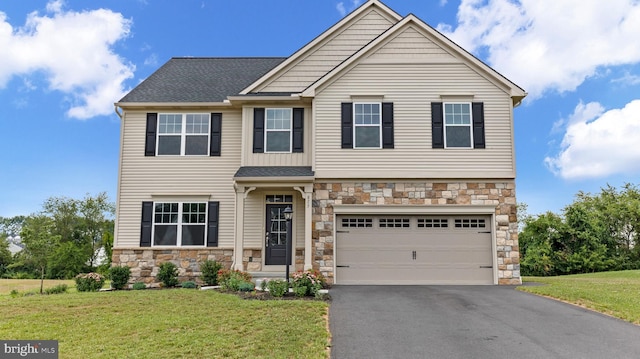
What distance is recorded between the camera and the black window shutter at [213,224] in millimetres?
14188

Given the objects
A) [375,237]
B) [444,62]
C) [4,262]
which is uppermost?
[444,62]

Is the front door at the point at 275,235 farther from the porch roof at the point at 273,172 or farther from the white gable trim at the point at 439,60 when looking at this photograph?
the white gable trim at the point at 439,60

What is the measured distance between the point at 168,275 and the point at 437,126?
918 centimetres

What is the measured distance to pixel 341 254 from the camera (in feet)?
43.1

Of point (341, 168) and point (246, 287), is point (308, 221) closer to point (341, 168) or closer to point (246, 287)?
point (341, 168)

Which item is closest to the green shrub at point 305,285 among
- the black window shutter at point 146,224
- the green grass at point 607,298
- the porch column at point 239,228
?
the porch column at point 239,228

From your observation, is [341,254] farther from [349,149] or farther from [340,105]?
[340,105]

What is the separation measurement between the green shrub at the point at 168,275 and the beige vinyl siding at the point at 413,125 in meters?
5.28

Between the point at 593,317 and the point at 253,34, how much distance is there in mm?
16088

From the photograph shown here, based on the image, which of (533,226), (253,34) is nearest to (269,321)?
(253,34)

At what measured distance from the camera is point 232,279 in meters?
11.8

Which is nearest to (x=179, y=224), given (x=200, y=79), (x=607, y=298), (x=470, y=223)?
(x=200, y=79)

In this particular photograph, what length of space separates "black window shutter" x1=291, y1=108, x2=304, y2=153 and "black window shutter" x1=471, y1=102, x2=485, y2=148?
5.22 metres

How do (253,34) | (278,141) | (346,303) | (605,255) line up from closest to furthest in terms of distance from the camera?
(346,303)
(278,141)
(253,34)
(605,255)
